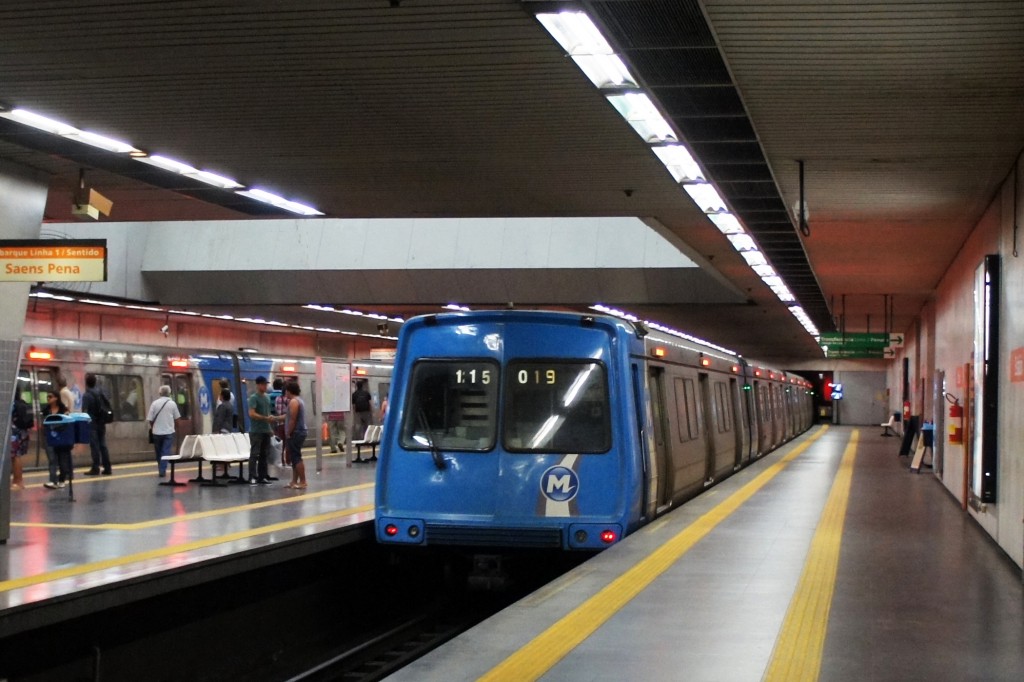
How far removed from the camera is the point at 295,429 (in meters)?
16.5

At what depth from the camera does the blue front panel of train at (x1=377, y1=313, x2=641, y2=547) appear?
1051 centimetres

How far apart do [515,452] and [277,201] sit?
14.6 ft

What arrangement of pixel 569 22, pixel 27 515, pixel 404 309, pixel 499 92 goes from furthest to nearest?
pixel 404 309 < pixel 27 515 < pixel 499 92 < pixel 569 22

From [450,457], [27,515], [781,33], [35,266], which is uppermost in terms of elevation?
[781,33]

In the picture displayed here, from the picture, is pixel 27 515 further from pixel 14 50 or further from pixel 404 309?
pixel 404 309

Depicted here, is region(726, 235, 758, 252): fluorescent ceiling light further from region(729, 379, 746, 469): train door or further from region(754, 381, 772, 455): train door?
region(754, 381, 772, 455): train door

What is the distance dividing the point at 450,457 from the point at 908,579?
4.08 meters

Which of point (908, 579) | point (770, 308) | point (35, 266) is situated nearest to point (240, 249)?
point (770, 308)

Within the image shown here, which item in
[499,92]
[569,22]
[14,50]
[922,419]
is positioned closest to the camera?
[569,22]

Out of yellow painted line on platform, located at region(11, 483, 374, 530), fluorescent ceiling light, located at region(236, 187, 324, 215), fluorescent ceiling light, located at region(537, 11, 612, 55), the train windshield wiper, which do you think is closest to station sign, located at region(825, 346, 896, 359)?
yellow painted line on platform, located at region(11, 483, 374, 530)

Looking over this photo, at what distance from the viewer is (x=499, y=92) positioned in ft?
27.6

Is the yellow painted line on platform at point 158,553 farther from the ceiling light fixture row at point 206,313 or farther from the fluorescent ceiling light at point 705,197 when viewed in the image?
the ceiling light fixture row at point 206,313

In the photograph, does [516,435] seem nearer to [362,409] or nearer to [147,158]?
[147,158]

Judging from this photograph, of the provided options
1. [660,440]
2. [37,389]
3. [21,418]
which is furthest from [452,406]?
[37,389]
